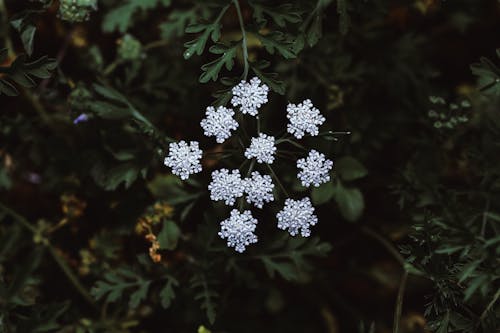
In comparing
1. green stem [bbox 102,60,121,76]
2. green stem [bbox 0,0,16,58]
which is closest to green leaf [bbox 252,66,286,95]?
green stem [bbox 102,60,121,76]

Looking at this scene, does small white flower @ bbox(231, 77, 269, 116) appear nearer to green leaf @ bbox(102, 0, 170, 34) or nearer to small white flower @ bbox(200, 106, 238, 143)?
small white flower @ bbox(200, 106, 238, 143)

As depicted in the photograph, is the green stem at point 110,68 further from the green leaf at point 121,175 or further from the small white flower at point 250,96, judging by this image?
the small white flower at point 250,96

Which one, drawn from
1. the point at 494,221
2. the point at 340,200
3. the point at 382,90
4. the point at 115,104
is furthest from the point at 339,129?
the point at 115,104

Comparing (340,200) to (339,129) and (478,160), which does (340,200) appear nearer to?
(339,129)

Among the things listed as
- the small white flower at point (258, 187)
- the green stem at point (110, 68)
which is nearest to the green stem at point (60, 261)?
the green stem at point (110, 68)

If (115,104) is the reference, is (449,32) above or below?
below

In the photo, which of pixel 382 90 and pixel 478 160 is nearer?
pixel 478 160
